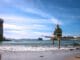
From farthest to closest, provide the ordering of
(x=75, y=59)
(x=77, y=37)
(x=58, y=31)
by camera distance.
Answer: (x=77, y=37), (x=58, y=31), (x=75, y=59)

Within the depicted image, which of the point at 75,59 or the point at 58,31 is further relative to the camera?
the point at 58,31

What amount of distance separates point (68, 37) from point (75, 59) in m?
57.8

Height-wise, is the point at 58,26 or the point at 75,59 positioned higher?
the point at 58,26

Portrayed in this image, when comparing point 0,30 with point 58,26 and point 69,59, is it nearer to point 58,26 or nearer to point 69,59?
point 58,26

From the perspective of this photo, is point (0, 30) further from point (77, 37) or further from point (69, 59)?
point (69, 59)

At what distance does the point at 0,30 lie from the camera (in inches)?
3238

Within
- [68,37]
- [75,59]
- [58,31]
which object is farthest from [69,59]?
[68,37]

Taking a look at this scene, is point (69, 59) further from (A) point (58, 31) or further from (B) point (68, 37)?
(B) point (68, 37)

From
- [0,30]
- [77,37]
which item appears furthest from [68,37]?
[0,30]

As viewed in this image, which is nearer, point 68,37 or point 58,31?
point 58,31

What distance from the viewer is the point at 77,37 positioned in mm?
81500

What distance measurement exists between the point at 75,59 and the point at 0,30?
61.0 metres

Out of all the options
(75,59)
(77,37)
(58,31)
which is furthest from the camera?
(77,37)

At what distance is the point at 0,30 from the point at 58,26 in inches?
863
